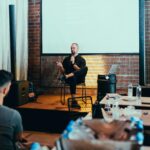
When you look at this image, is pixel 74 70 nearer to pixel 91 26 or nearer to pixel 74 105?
pixel 74 105

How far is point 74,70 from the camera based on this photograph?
5430 mm

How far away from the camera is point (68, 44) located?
20.7ft

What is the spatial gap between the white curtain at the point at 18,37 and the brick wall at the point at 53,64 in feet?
0.67

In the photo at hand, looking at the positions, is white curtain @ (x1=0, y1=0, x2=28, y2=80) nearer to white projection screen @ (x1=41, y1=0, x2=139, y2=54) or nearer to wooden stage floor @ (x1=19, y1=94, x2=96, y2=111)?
white projection screen @ (x1=41, y1=0, x2=139, y2=54)

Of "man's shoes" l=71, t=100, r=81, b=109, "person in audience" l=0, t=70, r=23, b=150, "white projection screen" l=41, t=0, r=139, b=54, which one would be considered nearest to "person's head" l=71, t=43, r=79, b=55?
"white projection screen" l=41, t=0, r=139, b=54

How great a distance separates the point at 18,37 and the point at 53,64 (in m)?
0.95

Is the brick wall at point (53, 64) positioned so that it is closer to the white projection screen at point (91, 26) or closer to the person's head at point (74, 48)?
the white projection screen at point (91, 26)

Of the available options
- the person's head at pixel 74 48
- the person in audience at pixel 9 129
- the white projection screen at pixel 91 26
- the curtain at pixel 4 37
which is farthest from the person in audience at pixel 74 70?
Result: the person in audience at pixel 9 129

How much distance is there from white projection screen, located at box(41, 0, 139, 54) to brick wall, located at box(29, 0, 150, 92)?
15cm

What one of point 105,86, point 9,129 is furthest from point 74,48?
point 9,129

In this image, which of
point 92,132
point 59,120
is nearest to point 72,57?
point 59,120

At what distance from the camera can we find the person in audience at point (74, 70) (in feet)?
17.2

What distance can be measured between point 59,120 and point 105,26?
227 centimetres

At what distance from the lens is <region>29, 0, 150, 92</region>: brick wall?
608 centimetres
